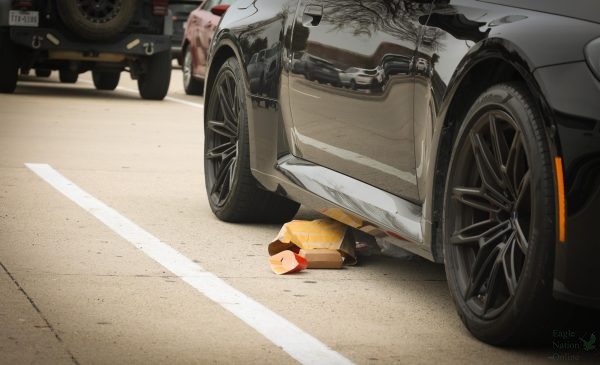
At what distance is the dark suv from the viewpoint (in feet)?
53.5

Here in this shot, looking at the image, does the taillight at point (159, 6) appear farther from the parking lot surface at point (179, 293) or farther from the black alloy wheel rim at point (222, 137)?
the black alloy wheel rim at point (222, 137)

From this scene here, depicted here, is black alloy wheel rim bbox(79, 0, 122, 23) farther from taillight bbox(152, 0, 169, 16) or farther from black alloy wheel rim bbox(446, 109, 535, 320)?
black alloy wheel rim bbox(446, 109, 535, 320)

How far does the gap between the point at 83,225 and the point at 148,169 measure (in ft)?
9.27

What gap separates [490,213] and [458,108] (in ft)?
1.28

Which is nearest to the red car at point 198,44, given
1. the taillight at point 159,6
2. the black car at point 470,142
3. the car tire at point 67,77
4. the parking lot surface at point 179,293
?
the taillight at point 159,6

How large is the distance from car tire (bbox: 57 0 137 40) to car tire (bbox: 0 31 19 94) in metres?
0.78

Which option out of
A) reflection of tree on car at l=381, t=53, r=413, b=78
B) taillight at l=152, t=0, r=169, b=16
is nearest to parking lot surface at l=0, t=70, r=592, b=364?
reflection of tree on car at l=381, t=53, r=413, b=78

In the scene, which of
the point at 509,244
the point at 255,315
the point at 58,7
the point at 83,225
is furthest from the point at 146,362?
the point at 58,7

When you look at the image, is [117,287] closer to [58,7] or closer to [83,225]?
[83,225]

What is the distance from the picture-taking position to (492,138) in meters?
4.44

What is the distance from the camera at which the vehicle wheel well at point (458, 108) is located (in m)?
4.44

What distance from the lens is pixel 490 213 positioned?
4.52m

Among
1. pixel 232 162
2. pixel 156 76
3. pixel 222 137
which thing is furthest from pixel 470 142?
pixel 156 76

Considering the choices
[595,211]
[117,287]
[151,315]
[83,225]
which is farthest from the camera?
[83,225]
